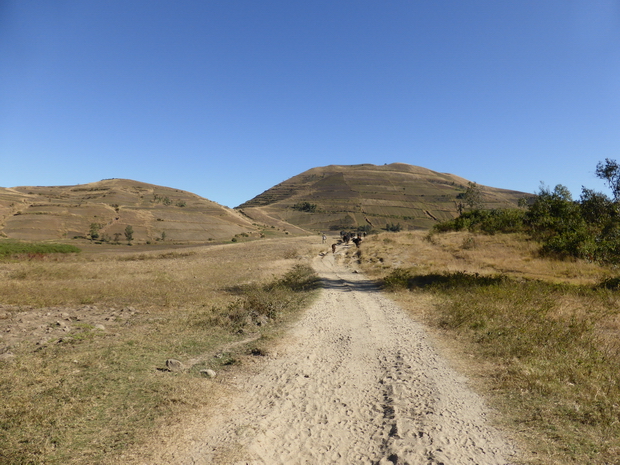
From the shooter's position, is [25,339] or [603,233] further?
[603,233]

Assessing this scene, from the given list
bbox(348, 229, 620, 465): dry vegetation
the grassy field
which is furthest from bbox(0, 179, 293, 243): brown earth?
bbox(348, 229, 620, 465): dry vegetation

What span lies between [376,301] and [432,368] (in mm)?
8843

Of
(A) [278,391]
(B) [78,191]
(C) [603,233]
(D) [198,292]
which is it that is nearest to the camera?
(A) [278,391]

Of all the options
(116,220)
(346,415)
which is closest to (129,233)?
(116,220)

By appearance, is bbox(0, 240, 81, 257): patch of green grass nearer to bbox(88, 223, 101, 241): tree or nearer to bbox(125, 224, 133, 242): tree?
bbox(125, 224, 133, 242): tree

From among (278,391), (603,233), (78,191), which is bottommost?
(278,391)

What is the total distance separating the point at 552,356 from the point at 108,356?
11.4 m

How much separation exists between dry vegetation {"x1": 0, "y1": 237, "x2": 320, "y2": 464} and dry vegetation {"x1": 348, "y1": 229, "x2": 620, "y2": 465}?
18.9ft

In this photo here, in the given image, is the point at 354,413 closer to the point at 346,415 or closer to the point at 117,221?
the point at 346,415

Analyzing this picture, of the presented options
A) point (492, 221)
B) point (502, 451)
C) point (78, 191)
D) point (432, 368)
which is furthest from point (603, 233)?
point (78, 191)

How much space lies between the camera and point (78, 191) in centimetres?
17512

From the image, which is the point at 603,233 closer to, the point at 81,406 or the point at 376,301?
the point at 376,301

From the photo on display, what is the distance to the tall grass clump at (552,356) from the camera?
5410 mm

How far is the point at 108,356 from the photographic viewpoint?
8.66 meters
